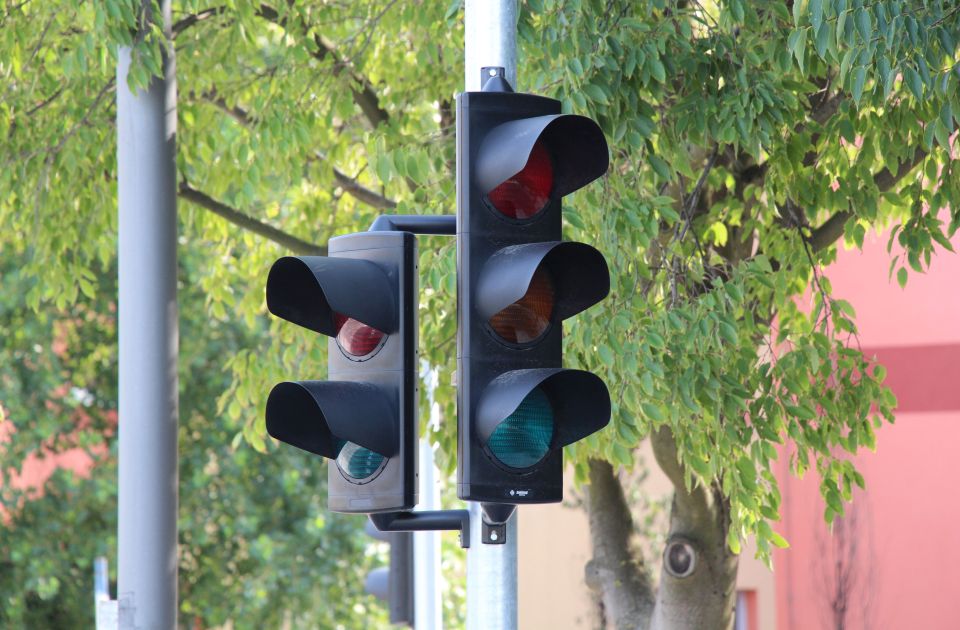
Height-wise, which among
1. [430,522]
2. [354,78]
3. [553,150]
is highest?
[354,78]

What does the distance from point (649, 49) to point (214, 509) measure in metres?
12.7

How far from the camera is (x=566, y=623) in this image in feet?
48.6

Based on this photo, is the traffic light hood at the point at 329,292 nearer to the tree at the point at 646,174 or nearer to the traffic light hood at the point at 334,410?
the traffic light hood at the point at 334,410

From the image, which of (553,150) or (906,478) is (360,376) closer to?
(553,150)

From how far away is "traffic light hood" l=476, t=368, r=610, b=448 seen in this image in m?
3.32

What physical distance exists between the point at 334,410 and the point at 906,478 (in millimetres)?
10406

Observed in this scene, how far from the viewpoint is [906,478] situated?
12.8 metres

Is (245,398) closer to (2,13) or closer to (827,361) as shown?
(2,13)

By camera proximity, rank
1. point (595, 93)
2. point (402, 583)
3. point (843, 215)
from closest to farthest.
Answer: point (595, 93)
point (843, 215)
point (402, 583)

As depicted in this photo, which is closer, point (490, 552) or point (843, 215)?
point (490, 552)

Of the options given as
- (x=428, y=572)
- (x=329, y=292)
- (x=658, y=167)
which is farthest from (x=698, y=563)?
(x=329, y=292)

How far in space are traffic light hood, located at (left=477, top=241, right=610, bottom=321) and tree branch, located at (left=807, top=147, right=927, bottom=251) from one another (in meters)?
3.89

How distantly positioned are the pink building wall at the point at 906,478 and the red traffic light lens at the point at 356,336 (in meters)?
9.49

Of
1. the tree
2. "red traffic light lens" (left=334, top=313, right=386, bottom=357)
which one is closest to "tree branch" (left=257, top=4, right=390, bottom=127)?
the tree
